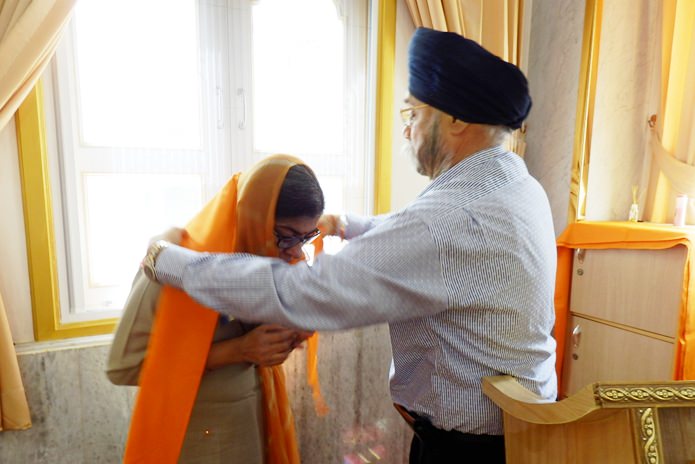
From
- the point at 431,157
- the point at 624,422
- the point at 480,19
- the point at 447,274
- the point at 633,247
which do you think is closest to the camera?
the point at 624,422

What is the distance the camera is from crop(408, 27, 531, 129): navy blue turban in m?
0.93

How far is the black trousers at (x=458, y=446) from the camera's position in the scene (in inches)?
37.0

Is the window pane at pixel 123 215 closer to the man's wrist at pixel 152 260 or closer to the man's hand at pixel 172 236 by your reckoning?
the man's hand at pixel 172 236

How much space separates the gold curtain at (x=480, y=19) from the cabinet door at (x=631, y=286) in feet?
2.39

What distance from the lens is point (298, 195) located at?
96 cm

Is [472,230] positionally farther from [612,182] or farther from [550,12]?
[550,12]

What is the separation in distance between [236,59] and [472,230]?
1.35 m

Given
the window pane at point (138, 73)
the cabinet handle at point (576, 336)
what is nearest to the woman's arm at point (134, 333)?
the window pane at point (138, 73)

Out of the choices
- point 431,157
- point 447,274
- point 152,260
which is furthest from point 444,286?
point 152,260

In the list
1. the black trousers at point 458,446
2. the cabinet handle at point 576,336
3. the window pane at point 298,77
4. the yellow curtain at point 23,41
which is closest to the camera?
the black trousers at point 458,446

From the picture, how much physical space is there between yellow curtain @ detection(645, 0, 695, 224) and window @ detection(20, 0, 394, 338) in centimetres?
140

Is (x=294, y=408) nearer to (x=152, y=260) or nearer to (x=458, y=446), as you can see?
(x=458, y=446)

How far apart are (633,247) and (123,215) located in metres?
2.04

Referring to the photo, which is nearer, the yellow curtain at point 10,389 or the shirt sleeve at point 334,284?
the shirt sleeve at point 334,284
